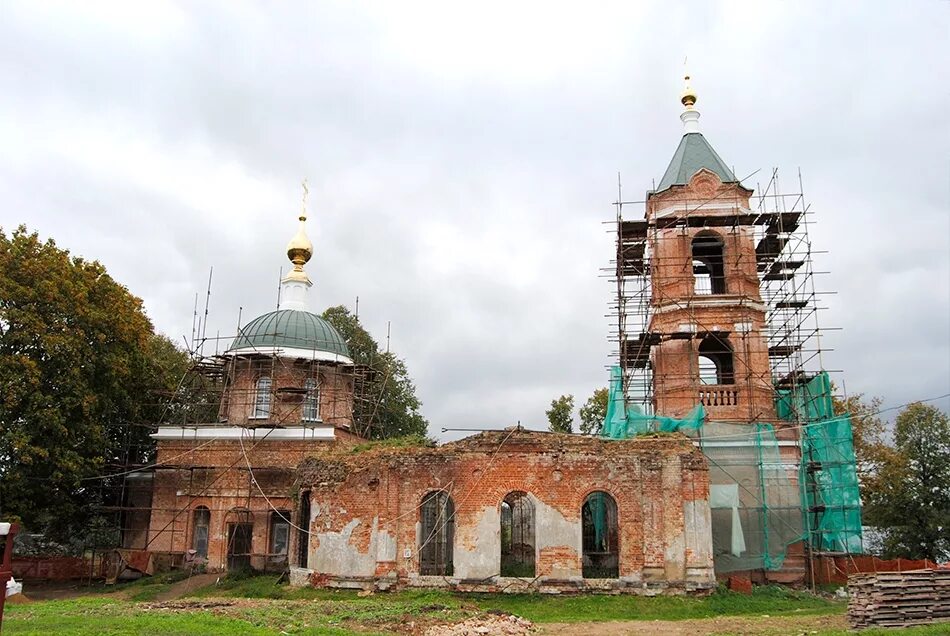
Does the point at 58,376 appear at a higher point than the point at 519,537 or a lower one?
higher

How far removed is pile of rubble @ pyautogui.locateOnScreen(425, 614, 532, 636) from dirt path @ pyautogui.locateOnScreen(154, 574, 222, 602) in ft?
A: 33.1

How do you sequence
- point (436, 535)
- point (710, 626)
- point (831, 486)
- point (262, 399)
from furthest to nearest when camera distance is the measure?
point (262, 399), point (436, 535), point (831, 486), point (710, 626)

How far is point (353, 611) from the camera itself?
15242 millimetres

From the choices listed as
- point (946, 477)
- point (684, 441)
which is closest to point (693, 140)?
point (684, 441)

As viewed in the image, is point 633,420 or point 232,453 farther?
point 232,453

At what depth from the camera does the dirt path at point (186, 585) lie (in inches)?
822

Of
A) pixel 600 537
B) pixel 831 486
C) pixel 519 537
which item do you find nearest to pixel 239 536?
pixel 519 537

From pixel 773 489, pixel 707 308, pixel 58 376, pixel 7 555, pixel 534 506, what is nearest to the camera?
pixel 7 555

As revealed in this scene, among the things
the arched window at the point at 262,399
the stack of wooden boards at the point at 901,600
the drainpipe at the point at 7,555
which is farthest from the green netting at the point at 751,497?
the drainpipe at the point at 7,555

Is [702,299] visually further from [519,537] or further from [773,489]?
[519,537]

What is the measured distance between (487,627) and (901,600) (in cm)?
748

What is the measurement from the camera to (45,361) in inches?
909

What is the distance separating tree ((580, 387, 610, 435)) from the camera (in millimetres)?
35531

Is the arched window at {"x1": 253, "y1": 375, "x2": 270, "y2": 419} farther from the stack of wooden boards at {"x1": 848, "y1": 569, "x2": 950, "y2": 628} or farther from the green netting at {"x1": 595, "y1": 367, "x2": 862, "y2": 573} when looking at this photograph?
the stack of wooden boards at {"x1": 848, "y1": 569, "x2": 950, "y2": 628}
